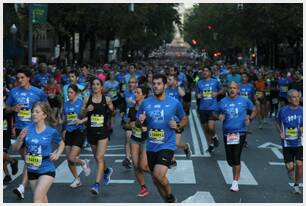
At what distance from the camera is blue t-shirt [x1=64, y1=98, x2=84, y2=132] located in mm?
10026

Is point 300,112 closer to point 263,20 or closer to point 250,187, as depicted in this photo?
point 250,187

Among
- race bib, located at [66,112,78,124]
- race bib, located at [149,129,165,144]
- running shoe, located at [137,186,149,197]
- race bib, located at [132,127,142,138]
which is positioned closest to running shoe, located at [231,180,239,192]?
running shoe, located at [137,186,149,197]

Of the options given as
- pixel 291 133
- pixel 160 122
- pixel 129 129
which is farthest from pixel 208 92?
pixel 160 122

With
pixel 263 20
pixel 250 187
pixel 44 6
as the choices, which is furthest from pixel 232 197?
pixel 263 20

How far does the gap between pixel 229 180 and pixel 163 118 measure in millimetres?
2740

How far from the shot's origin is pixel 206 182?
1041cm

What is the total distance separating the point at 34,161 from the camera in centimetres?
734

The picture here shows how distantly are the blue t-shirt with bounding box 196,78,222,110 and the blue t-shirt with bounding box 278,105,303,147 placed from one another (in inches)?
191

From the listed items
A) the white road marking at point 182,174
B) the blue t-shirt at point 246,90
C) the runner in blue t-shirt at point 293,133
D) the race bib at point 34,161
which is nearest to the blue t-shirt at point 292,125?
the runner in blue t-shirt at point 293,133

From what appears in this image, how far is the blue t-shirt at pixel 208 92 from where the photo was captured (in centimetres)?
1439

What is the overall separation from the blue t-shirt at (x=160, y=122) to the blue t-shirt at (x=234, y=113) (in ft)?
6.56

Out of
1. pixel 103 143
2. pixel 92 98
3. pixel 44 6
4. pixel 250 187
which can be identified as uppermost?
pixel 44 6

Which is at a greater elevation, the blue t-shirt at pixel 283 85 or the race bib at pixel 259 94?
the blue t-shirt at pixel 283 85

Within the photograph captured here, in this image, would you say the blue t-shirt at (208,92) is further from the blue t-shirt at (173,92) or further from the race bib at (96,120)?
the race bib at (96,120)
